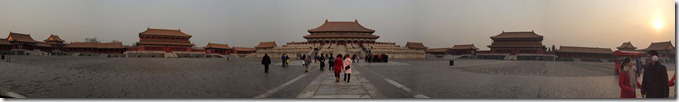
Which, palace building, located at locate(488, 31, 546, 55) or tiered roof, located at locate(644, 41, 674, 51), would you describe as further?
palace building, located at locate(488, 31, 546, 55)

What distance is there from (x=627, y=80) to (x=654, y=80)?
67cm

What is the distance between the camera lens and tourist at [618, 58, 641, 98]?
4609 millimetres

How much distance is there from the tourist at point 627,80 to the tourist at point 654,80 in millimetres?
194

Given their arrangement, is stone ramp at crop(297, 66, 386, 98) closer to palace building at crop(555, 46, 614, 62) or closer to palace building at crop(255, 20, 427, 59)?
palace building at crop(555, 46, 614, 62)

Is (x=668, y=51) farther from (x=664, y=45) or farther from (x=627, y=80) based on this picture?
(x=627, y=80)

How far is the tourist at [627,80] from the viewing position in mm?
4609

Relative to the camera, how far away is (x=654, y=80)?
5.00 meters

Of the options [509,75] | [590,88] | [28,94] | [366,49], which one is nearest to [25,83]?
[28,94]

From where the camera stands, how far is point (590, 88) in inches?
235

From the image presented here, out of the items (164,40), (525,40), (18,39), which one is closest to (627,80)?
(525,40)

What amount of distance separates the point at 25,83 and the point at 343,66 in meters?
5.78

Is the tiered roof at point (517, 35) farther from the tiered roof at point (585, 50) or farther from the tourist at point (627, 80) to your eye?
the tourist at point (627, 80)

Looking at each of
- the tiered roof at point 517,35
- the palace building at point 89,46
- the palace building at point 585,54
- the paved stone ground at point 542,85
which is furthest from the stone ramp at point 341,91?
the palace building at point 89,46

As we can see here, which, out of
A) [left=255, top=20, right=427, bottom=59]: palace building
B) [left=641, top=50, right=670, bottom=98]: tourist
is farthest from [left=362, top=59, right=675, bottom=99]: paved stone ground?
[left=255, top=20, right=427, bottom=59]: palace building
